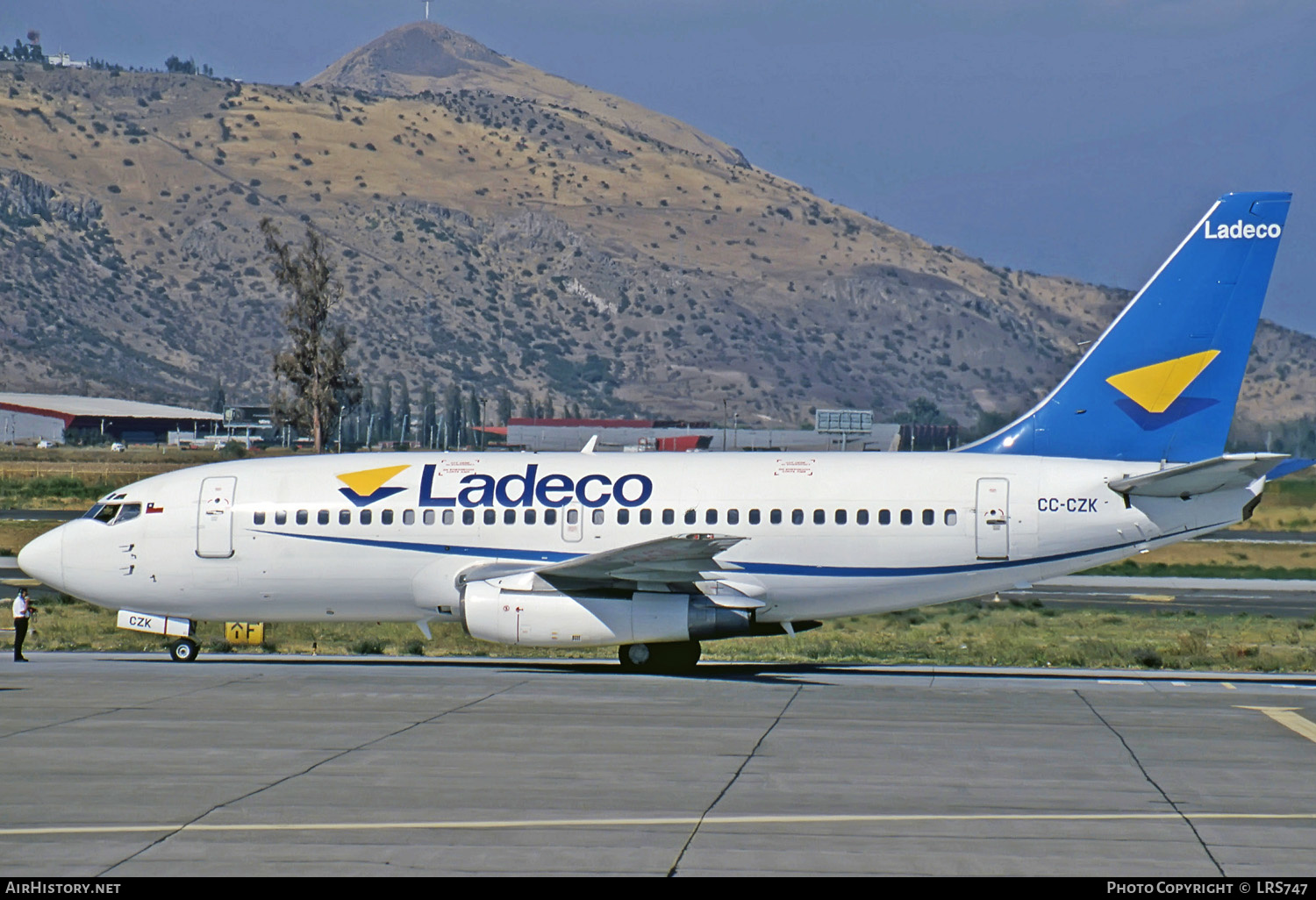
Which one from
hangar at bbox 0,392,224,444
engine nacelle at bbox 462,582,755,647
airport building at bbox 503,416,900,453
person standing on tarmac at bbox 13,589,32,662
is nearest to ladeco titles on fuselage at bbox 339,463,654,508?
engine nacelle at bbox 462,582,755,647

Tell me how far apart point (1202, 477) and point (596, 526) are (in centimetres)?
1060

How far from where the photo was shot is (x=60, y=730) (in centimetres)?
1969

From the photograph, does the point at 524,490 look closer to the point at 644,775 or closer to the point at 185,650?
the point at 185,650

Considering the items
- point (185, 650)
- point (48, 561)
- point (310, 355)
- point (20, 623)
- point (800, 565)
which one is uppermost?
point (310, 355)

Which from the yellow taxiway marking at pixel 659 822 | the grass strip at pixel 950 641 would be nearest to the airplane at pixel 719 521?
the grass strip at pixel 950 641

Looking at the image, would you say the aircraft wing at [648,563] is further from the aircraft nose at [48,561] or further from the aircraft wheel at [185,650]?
the aircraft nose at [48,561]

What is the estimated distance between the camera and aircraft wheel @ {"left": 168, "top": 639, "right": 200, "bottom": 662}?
29.2 metres

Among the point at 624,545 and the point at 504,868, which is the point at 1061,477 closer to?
the point at 624,545

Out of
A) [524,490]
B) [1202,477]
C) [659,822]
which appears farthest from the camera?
[524,490]

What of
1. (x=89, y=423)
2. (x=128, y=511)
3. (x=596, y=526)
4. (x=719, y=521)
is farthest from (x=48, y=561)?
(x=89, y=423)

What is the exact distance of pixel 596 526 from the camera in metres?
27.6

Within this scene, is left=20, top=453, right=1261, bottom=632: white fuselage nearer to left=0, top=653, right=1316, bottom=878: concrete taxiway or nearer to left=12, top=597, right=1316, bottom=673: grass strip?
left=0, top=653, right=1316, bottom=878: concrete taxiway

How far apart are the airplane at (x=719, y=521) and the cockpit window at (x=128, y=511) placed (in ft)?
0.14

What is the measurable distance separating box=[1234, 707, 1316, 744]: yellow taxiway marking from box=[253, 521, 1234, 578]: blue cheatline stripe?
3525 millimetres
